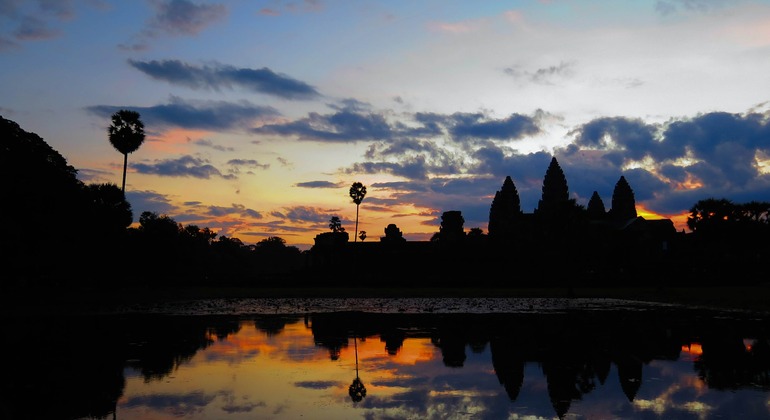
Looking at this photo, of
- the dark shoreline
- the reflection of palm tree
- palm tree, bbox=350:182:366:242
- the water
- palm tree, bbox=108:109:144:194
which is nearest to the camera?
the water

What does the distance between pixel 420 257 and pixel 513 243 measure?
13.4 metres

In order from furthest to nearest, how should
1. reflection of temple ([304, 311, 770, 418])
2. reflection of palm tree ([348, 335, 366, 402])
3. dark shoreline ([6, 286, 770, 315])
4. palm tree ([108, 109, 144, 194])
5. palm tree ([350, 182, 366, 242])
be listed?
palm tree ([350, 182, 366, 242]), palm tree ([108, 109, 144, 194]), dark shoreline ([6, 286, 770, 315]), reflection of temple ([304, 311, 770, 418]), reflection of palm tree ([348, 335, 366, 402])

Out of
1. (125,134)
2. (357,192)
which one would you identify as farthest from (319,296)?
(357,192)

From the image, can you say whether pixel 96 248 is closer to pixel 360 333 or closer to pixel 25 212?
pixel 25 212

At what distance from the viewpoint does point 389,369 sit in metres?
17.4

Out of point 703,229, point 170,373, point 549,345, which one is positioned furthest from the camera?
point 703,229

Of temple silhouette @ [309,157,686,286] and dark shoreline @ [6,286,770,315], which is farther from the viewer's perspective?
temple silhouette @ [309,157,686,286]

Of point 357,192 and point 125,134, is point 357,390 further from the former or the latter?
point 357,192

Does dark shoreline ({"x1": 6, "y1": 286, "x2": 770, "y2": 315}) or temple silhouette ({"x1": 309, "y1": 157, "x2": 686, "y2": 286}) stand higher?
temple silhouette ({"x1": 309, "y1": 157, "x2": 686, "y2": 286})

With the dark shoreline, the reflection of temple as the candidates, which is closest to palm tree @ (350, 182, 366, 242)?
the dark shoreline

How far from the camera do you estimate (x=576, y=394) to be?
1388cm

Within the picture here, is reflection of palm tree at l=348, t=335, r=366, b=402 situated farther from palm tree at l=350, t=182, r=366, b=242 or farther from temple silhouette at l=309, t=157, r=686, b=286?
palm tree at l=350, t=182, r=366, b=242

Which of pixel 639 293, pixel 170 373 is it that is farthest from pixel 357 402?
pixel 639 293

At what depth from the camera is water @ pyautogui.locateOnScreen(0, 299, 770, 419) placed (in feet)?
41.2
